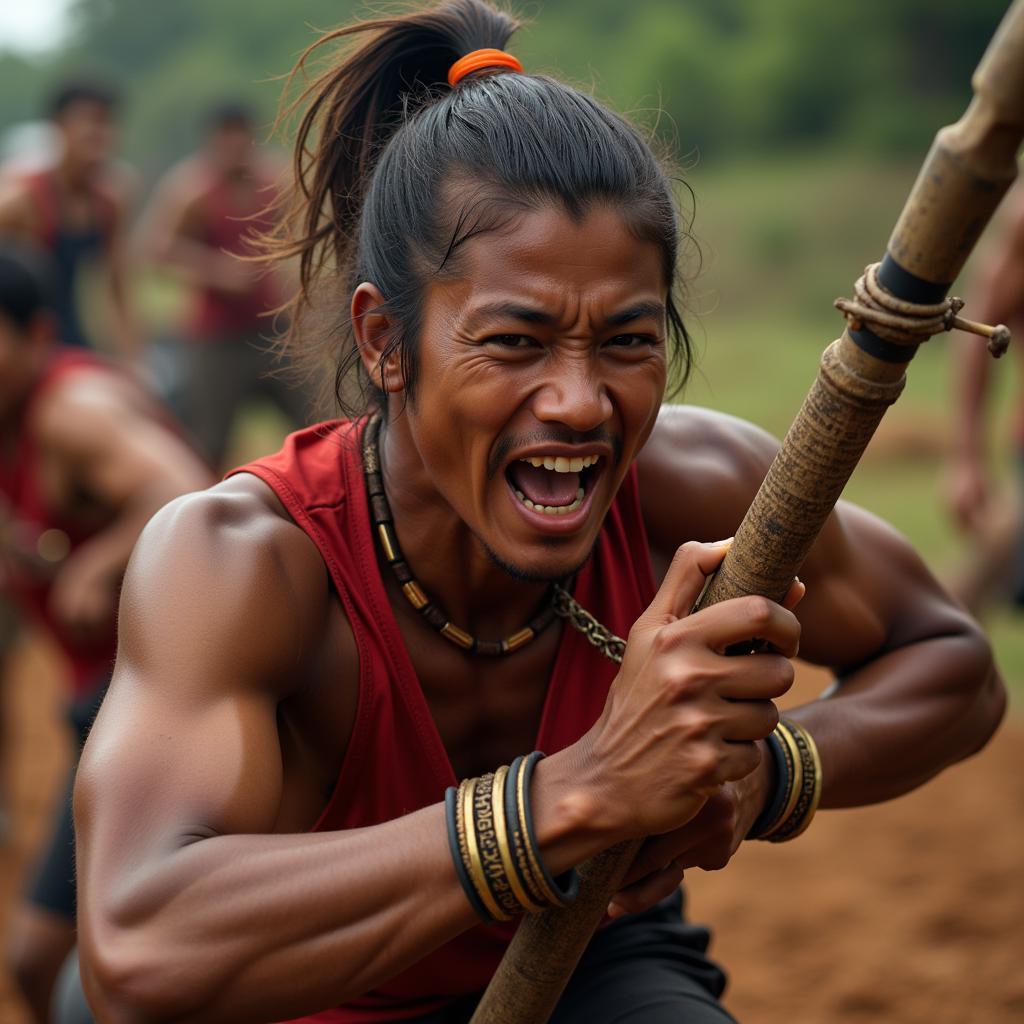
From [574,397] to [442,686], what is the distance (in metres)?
0.67

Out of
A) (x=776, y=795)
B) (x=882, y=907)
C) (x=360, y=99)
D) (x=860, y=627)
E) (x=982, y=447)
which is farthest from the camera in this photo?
(x=982, y=447)

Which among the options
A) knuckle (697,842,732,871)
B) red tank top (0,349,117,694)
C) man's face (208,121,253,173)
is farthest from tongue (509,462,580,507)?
man's face (208,121,253,173)

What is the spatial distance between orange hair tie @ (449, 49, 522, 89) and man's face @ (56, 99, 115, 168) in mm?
7049

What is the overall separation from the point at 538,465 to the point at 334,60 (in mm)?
988

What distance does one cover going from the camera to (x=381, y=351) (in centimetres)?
247

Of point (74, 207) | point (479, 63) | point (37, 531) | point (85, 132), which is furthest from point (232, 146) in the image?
point (479, 63)

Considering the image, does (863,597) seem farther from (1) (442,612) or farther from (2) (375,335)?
(2) (375,335)

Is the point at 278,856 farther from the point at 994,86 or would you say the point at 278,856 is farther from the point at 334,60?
the point at 334,60

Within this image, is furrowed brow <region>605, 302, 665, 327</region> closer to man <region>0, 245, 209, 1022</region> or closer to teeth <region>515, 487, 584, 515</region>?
teeth <region>515, 487, 584, 515</region>

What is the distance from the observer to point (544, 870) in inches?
78.9

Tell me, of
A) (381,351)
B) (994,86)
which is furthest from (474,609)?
(994,86)

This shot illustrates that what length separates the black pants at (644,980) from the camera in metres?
2.55

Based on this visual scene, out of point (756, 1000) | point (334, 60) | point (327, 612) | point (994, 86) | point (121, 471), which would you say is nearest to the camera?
point (994, 86)

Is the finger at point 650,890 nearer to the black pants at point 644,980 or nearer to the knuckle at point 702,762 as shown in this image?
the black pants at point 644,980
